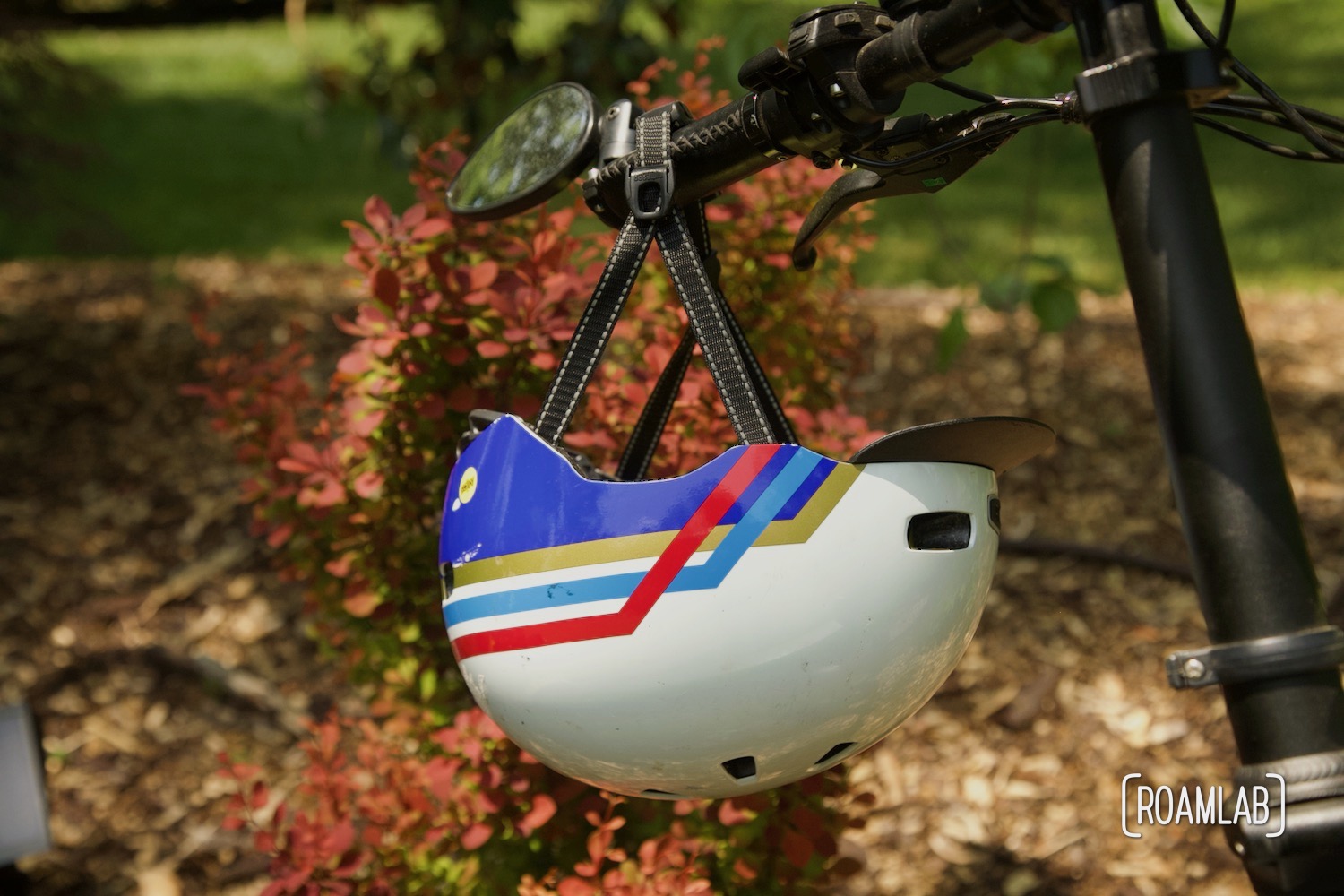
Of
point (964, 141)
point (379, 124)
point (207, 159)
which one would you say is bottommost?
point (964, 141)

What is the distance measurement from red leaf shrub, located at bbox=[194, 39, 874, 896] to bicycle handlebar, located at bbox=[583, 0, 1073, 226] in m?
0.76

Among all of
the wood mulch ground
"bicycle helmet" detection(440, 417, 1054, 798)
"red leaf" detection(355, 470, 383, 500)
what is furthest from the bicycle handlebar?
the wood mulch ground

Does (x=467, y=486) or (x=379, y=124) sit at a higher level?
(x=379, y=124)

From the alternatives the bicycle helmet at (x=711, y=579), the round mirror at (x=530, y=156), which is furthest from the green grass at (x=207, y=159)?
the bicycle helmet at (x=711, y=579)

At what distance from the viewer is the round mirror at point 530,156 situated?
1743 millimetres

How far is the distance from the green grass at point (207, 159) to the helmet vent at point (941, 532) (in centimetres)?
439

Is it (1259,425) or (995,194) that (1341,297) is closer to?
(995,194)

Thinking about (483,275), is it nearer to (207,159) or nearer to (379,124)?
(379,124)

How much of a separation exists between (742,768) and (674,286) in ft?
2.12

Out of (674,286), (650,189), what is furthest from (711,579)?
(650,189)

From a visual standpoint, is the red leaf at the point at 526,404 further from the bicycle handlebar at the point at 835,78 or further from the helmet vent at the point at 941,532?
the helmet vent at the point at 941,532

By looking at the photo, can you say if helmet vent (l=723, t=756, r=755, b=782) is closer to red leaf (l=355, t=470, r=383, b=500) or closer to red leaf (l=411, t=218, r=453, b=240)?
red leaf (l=355, t=470, r=383, b=500)

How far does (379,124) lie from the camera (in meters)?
5.45

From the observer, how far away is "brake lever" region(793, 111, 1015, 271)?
1427mm
